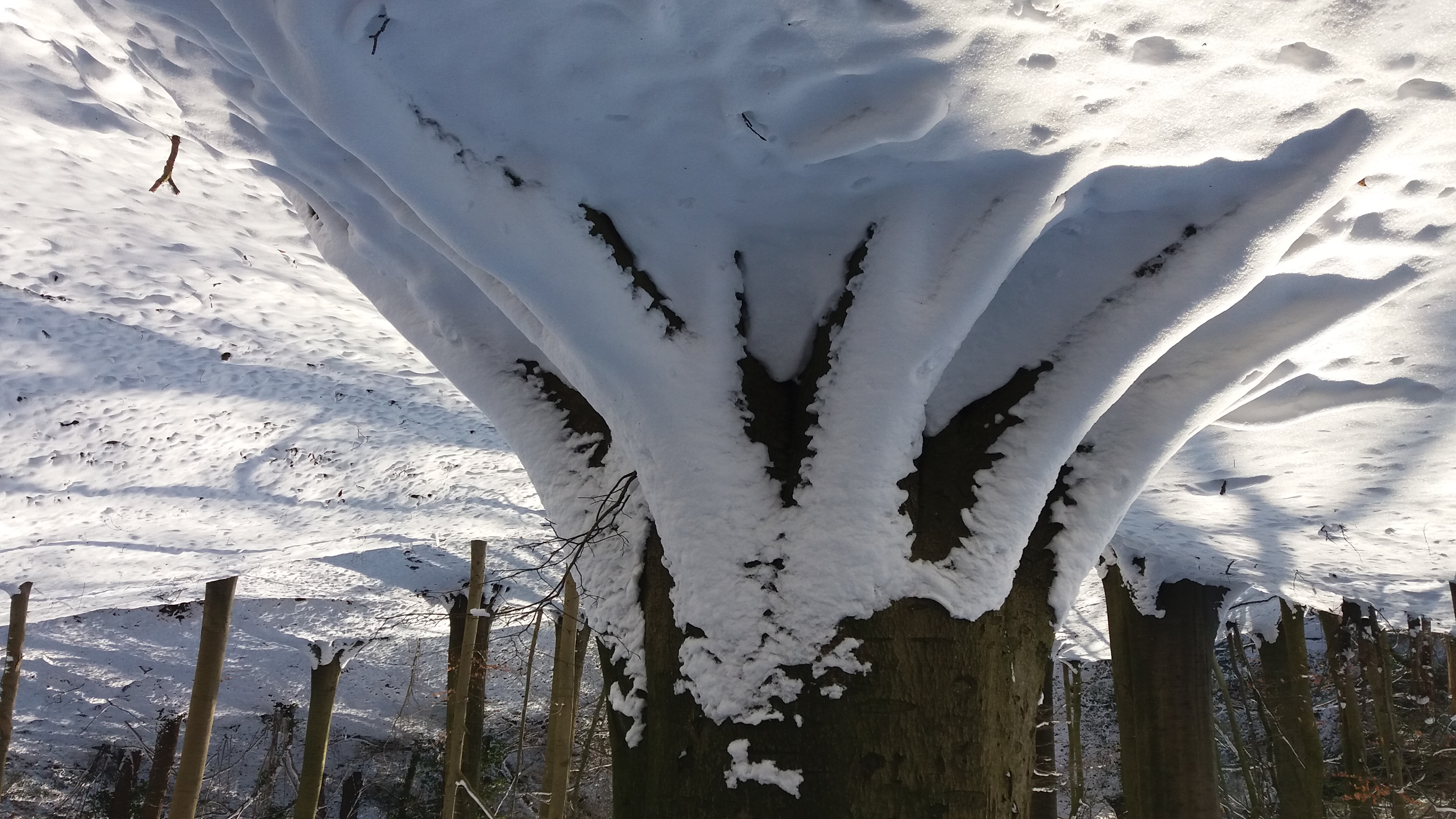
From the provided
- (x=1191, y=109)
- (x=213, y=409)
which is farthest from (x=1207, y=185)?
(x=213, y=409)

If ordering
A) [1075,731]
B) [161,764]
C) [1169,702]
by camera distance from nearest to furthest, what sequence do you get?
[1169,702] < [1075,731] < [161,764]

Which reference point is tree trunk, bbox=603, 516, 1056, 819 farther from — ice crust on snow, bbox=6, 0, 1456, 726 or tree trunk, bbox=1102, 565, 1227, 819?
tree trunk, bbox=1102, 565, 1227, 819

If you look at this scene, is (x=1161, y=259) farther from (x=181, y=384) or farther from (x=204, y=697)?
(x=204, y=697)

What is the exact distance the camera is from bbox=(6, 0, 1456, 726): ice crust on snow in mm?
1301

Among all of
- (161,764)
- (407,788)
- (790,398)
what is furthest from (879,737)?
(407,788)

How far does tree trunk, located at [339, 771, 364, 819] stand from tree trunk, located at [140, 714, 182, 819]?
2.39 m

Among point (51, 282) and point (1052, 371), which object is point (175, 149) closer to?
point (51, 282)

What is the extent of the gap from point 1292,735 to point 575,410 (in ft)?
20.5

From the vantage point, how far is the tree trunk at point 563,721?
18.5 feet

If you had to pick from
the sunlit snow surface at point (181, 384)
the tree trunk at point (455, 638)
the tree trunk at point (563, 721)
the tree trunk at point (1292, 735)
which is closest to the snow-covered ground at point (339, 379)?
the sunlit snow surface at point (181, 384)

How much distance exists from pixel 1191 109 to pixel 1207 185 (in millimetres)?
227

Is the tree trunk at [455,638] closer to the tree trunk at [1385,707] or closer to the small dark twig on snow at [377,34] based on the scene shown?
the small dark twig on snow at [377,34]

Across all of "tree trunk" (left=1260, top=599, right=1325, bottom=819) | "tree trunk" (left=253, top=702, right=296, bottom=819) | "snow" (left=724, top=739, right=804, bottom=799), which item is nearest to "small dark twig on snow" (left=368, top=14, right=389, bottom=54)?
"snow" (left=724, top=739, right=804, bottom=799)

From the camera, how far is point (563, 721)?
6008mm
